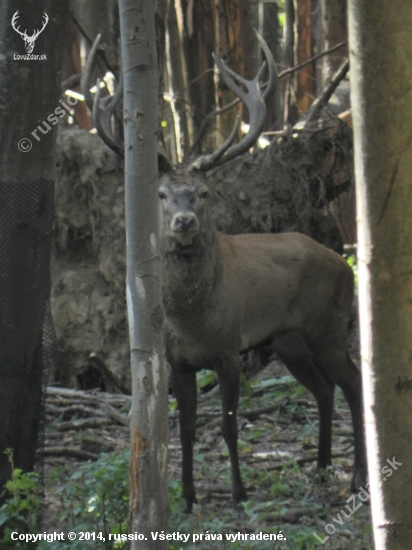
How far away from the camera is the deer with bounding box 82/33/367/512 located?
6164 millimetres

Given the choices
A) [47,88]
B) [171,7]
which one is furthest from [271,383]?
[171,7]

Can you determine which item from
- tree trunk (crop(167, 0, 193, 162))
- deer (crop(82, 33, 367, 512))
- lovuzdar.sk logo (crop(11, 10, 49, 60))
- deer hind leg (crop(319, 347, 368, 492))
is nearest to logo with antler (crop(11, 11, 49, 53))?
lovuzdar.sk logo (crop(11, 10, 49, 60))

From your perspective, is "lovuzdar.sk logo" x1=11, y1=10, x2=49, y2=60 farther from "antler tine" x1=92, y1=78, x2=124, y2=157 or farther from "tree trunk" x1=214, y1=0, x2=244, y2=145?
"tree trunk" x1=214, y1=0, x2=244, y2=145

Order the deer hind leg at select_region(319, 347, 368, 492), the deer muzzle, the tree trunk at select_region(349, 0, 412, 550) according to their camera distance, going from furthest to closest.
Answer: the deer hind leg at select_region(319, 347, 368, 492)
the deer muzzle
the tree trunk at select_region(349, 0, 412, 550)

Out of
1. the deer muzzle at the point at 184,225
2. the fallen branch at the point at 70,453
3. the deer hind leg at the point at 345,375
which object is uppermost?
the deer muzzle at the point at 184,225

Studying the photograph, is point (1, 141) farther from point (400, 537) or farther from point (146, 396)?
point (400, 537)

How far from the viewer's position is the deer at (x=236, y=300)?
616 centimetres

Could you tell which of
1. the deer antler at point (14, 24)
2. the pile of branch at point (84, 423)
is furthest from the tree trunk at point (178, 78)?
the deer antler at point (14, 24)

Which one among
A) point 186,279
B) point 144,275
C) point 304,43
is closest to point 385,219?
point 144,275

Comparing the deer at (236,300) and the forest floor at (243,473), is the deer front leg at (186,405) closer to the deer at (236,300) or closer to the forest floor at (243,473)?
the deer at (236,300)

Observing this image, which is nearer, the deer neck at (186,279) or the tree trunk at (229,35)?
the deer neck at (186,279)

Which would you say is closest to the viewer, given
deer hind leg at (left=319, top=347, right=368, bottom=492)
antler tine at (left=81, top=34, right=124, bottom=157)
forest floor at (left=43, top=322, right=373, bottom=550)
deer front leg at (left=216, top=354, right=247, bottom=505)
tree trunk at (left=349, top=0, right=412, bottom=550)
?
tree trunk at (left=349, top=0, right=412, bottom=550)

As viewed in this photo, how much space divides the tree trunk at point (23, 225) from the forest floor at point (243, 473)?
458mm

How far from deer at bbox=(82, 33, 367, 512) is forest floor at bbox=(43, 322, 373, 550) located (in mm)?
299
